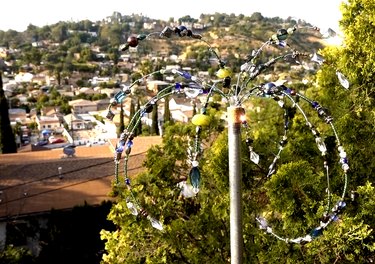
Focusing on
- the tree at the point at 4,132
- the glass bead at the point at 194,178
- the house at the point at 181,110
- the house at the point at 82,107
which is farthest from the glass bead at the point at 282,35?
the house at the point at 82,107

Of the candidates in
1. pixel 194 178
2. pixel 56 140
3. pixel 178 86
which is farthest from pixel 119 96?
pixel 56 140

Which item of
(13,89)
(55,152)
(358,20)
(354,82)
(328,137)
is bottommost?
(13,89)

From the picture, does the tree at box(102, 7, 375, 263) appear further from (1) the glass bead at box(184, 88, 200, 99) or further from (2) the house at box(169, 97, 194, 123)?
(2) the house at box(169, 97, 194, 123)

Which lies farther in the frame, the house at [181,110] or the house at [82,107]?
the house at [82,107]

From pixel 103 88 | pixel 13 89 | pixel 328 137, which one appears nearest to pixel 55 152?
pixel 328 137

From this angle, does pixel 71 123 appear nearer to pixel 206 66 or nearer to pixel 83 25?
pixel 206 66

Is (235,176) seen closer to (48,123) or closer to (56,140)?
(56,140)

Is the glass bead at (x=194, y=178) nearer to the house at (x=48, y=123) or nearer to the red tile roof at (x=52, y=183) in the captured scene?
the red tile roof at (x=52, y=183)

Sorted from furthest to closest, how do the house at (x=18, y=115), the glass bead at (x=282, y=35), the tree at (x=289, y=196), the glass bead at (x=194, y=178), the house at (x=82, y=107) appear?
the house at (x=82, y=107) → the house at (x=18, y=115) → the tree at (x=289, y=196) → the glass bead at (x=282, y=35) → the glass bead at (x=194, y=178)
